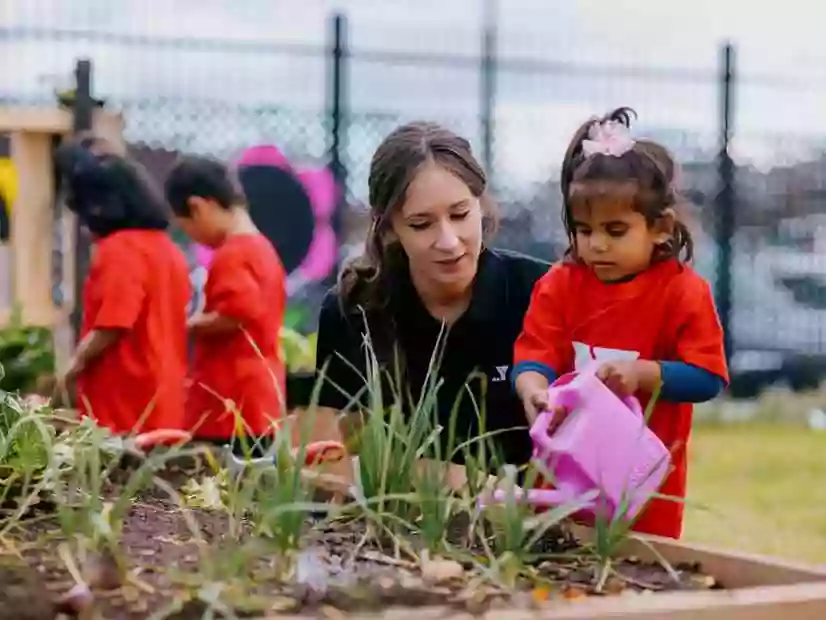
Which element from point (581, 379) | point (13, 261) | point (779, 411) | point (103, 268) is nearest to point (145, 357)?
point (103, 268)

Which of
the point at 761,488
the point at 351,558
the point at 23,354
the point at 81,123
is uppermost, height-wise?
the point at 81,123

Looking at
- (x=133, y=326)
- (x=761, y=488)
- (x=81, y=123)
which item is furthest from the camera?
(x=761, y=488)

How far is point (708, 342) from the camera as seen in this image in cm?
216

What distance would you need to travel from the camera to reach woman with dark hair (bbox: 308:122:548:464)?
2631 mm

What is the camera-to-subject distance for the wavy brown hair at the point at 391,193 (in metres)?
2.67

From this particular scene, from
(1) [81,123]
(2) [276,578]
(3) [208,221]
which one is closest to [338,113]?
(1) [81,123]

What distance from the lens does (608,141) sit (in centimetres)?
228

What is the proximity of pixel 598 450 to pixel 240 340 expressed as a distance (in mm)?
2911

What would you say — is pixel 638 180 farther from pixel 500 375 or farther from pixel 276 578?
pixel 276 578

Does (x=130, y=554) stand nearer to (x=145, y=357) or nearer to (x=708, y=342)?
(x=708, y=342)

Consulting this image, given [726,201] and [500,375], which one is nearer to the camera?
[500,375]

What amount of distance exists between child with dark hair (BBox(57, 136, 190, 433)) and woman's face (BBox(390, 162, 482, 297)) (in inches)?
87.4

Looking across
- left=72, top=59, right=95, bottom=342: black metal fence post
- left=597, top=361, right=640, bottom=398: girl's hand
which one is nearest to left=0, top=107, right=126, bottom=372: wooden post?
left=72, top=59, right=95, bottom=342: black metal fence post

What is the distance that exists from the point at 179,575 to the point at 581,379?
2.25 ft
